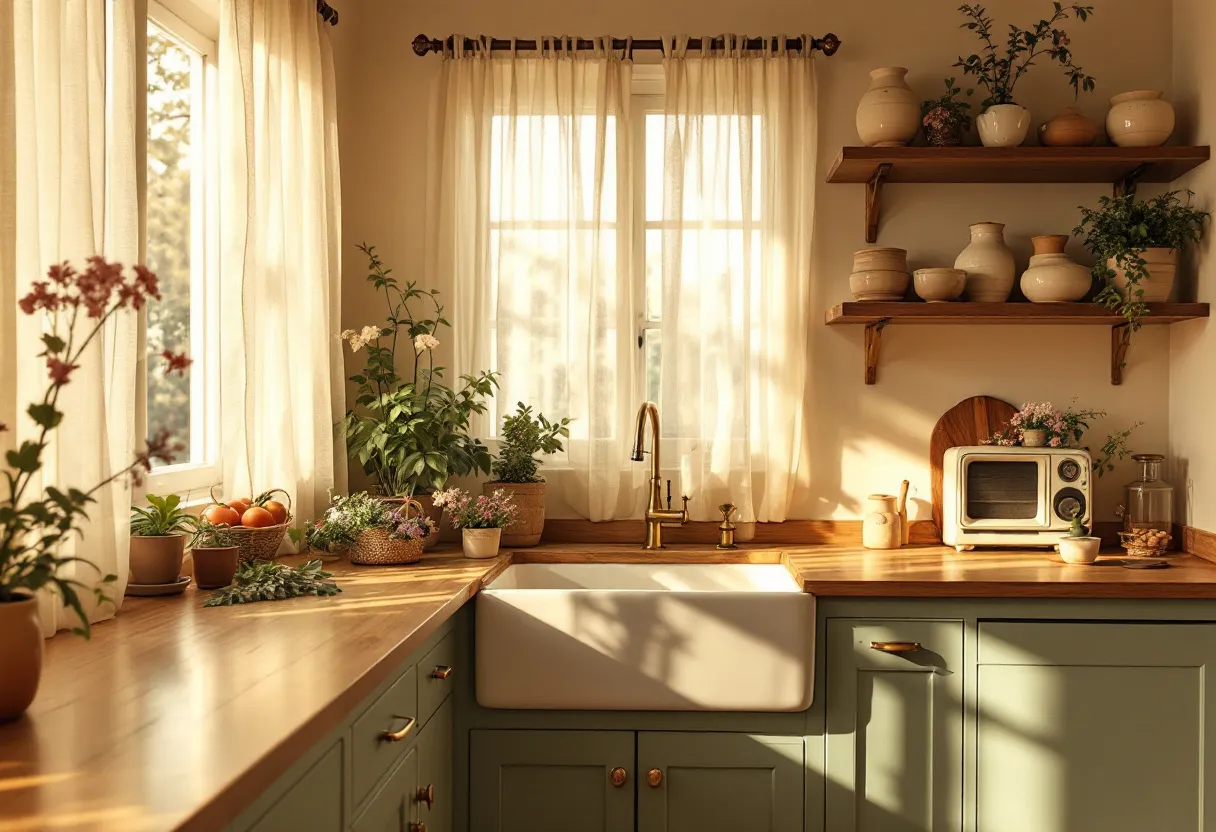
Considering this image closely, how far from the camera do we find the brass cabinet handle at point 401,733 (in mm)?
1698

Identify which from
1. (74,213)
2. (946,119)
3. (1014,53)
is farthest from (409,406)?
(1014,53)

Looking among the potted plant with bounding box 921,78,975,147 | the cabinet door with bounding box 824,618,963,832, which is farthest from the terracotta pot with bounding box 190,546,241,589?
the potted plant with bounding box 921,78,975,147

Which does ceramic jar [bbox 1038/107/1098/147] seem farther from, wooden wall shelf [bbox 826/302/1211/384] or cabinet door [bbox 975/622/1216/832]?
cabinet door [bbox 975/622/1216/832]

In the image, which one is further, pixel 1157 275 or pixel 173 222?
pixel 1157 275

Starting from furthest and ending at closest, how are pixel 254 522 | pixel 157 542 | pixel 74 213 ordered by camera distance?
pixel 254 522
pixel 157 542
pixel 74 213

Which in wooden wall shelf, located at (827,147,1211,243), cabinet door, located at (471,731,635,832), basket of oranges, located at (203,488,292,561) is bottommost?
cabinet door, located at (471,731,635,832)

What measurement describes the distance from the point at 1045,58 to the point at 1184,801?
2061mm

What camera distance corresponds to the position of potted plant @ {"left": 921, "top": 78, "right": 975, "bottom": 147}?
2855mm

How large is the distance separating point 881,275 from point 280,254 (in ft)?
5.26

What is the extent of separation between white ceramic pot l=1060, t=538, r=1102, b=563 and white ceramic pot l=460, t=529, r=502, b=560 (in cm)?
148

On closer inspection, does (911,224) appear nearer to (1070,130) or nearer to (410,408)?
(1070,130)

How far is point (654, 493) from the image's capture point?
115 inches

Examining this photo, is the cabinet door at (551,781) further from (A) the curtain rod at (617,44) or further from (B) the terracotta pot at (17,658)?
(A) the curtain rod at (617,44)

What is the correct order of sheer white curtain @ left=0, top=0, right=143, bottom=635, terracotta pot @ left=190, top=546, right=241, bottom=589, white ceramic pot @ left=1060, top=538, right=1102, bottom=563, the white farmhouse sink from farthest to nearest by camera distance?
white ceramic pot @ left=1060, top=538, right=1102, bottom=563 < the white farmhouse sink < terracotta pot @ left=190, top=546, right=241, bottom=589 < sheer white curtain @ left=0, top=0, right=143, bottom=635
